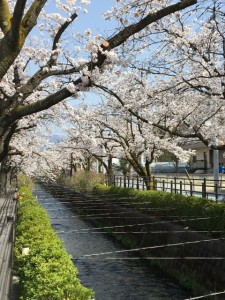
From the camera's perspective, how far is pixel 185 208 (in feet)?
47.3

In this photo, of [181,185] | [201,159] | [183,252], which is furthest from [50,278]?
[201,159]

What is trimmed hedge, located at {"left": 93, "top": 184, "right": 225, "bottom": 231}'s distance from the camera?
39.7ft

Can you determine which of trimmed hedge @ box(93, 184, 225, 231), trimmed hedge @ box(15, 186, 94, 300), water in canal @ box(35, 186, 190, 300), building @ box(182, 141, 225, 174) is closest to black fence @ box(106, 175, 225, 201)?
trimmed hedge @ box(93, 184, 225, 231)

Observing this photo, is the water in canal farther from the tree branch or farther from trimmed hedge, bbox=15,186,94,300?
the tree branch

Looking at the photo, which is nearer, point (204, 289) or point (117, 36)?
point (117, 36)

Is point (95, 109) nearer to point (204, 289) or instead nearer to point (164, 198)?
point (164, 198)

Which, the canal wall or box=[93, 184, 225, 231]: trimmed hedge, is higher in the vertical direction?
box=[93, 184, 225, 231]: trimmed hedge

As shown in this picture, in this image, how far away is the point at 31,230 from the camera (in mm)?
8961

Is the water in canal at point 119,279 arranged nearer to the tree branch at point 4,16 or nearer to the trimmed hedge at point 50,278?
the trimmed hedge at point 50,278

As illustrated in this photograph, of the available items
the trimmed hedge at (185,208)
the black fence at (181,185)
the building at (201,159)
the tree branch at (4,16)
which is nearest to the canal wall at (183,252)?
the trimmed hedge at (185,208)

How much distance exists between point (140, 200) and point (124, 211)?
101 cm

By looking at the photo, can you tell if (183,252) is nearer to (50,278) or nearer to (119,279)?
(119,279)

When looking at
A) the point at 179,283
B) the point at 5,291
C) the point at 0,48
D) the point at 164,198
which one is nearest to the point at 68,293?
the point at 5,291

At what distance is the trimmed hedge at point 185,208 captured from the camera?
1211cm
